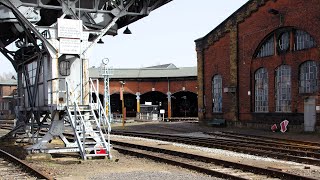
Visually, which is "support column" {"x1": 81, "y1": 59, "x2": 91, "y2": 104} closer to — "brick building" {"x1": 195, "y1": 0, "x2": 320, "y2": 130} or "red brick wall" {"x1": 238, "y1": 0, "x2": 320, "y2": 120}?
"brick building" {"x1": 195, "y1": 0, "x2": 320, "y2": 130}

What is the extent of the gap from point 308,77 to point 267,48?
15.2ft

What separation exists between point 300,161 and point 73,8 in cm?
992

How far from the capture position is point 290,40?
98.4ft

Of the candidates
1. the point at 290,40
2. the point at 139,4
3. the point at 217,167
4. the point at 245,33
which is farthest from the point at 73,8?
the point at 245,33

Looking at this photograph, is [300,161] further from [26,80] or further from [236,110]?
[236,110]

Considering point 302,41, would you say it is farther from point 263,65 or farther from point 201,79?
point 201,79

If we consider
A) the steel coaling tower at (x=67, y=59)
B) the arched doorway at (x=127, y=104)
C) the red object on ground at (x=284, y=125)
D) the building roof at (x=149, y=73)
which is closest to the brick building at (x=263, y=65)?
the red object on ground at (x=284, y=125)

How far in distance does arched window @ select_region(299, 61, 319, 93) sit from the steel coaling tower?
41.7 ft

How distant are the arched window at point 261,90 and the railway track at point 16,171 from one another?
2056 cm

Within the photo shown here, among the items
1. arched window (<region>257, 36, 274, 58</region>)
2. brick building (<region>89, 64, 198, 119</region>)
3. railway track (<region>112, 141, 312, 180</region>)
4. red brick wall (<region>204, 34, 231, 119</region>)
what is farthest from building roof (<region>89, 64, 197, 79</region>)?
railway track (<region>112, 141, 312, 180</region>)

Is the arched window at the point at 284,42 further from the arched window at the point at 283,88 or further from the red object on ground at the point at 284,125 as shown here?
the red object on ground at the point at 284,125

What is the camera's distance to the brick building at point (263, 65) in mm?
28438

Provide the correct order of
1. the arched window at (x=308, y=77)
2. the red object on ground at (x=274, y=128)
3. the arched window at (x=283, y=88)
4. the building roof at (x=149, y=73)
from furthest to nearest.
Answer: the building roof at (x=149, y=73) → the arched window at (x=283, y=88) → the red object on ground at (x=274, y=128) → the arched window at (x=308, y=77)

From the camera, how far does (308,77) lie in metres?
28.6
